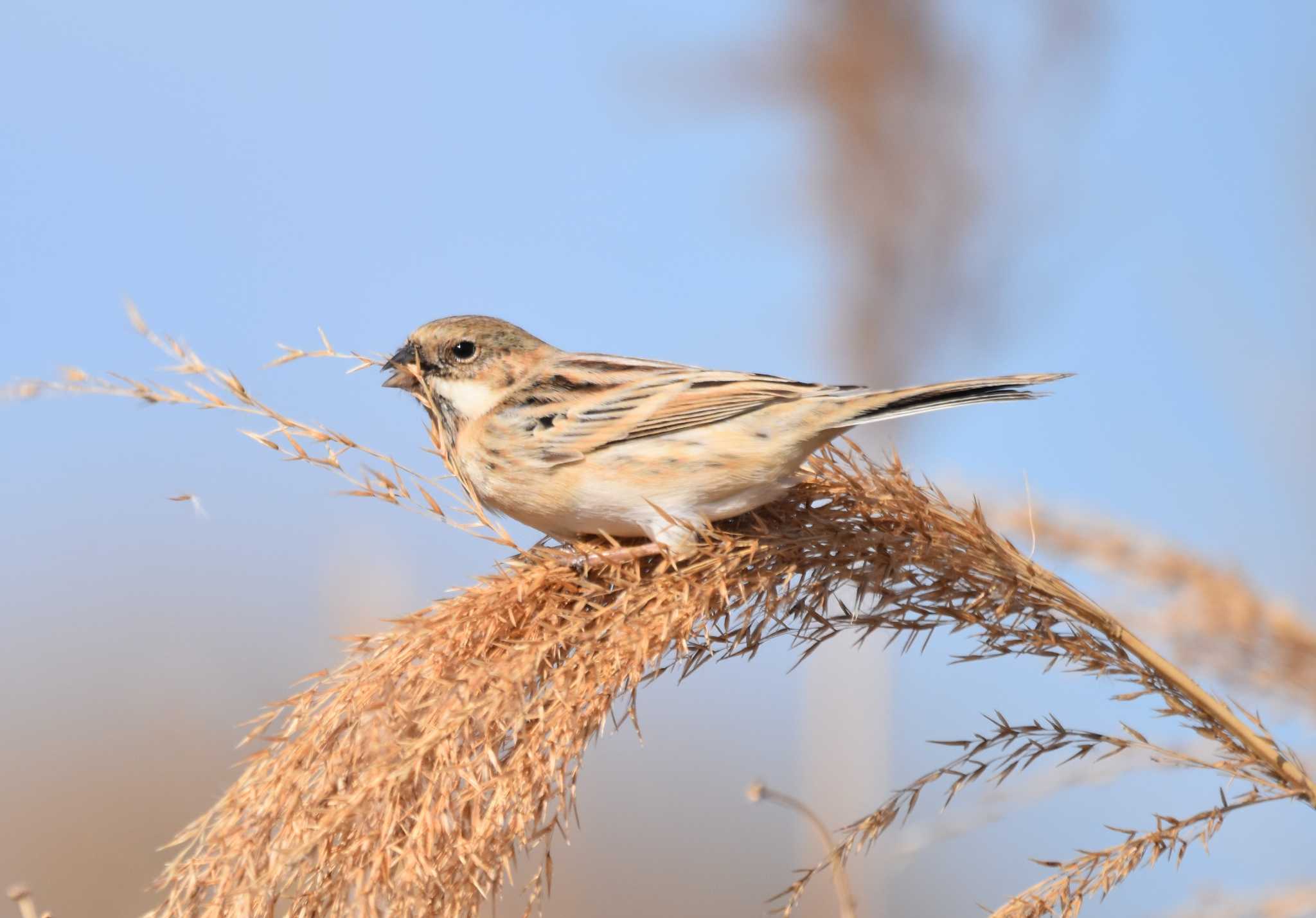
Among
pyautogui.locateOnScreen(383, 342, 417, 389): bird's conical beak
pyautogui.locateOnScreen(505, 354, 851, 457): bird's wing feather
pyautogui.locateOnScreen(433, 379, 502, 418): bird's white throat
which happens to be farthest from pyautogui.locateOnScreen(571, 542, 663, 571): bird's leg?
pyautogui.locateOnScreen(383, 342, 417, 389): bird's conical beak

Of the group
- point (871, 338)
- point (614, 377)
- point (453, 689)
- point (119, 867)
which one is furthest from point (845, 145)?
point (119, 867)

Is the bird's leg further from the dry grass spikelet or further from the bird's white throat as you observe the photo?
the bird's white throat

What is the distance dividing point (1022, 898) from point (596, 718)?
27.1 inches

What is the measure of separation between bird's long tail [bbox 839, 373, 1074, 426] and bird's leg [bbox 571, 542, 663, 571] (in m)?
0.46

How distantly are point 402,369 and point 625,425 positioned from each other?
1.95 feet

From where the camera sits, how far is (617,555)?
A: 6.37ft

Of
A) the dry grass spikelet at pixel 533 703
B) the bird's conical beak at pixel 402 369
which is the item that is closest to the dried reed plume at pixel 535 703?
the dry grass spikelet at pixel 533 703

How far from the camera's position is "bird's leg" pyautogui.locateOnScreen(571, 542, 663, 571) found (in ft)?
6.26

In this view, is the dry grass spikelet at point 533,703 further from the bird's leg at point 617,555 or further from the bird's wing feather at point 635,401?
the bird's wing feather at point 635,401

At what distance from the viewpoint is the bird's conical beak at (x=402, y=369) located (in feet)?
8.32

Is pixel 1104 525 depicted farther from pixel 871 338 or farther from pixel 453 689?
pixel 871 338

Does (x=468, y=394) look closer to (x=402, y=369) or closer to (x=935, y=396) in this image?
(x=402, y=369)

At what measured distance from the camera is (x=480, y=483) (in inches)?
93.9

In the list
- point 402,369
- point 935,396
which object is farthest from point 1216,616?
point 402,369
